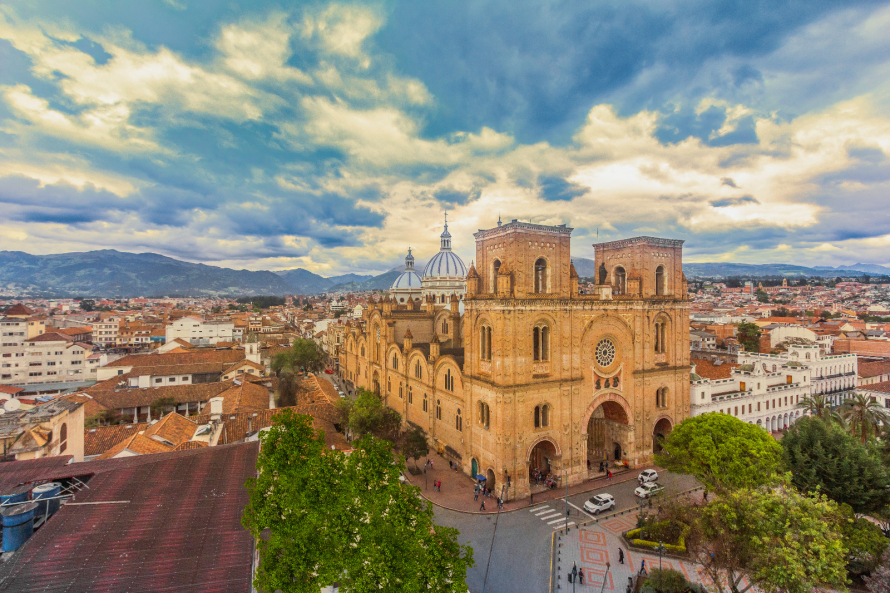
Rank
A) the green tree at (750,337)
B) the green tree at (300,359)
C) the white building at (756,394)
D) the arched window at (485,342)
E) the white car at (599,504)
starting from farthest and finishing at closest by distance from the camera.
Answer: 1. the green tree at (750,337)
2. the green tree at (300,359)
3. the white building at (756,394)
4. the arched window at (485,342)
5. the white car at (599,504)

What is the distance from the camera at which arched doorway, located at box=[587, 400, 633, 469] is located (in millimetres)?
36969

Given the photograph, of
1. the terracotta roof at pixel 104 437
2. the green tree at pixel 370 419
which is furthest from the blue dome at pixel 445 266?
the terracotta roof at pixel 104 437

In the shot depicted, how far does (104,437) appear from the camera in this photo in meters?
34.2

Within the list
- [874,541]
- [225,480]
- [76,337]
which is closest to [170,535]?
[225,480]

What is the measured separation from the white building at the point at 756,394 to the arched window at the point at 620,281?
11.9 meters

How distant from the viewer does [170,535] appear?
13.6 metres

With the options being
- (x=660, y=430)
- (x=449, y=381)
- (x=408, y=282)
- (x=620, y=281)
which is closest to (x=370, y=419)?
(x=449, y=381)

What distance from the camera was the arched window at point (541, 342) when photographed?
32.8 metres

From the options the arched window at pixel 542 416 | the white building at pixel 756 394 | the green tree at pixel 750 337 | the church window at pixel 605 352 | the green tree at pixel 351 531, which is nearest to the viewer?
the green tree at pixel 351 531

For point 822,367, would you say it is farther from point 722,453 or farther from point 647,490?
point 722,453

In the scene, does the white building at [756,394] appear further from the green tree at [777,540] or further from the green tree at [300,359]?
the green tree at [300,359]

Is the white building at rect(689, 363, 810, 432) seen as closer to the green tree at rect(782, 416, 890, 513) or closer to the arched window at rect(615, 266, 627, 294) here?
the arched window at rect(615, 266, 627, 294)

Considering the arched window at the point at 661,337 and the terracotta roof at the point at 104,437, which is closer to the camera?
the terracotta roof at the point at 104,437

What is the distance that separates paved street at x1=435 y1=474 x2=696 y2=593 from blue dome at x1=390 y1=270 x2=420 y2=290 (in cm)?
4768
